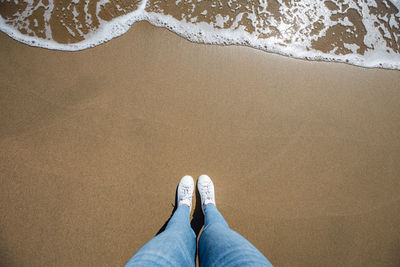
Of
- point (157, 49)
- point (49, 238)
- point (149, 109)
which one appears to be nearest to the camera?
point (49, 238)

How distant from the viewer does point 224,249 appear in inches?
39.8

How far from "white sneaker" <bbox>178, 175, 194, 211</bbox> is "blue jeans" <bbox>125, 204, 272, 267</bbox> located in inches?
10.1

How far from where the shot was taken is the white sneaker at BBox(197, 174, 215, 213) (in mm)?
1548

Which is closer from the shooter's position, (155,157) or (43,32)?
(155,157)

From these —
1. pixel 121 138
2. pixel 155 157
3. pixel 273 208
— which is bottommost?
pixel 273 208

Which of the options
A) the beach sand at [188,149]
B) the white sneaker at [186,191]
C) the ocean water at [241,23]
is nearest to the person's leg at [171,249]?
the white sneaker at [186,191]

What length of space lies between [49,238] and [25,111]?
108cm

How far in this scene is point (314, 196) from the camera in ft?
5.37

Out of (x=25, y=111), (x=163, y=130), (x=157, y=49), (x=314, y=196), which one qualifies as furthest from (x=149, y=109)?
(x=314, y=196)

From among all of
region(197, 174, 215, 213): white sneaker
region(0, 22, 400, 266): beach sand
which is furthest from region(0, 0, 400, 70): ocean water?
region(197, 174, 215, 213): white sneaker

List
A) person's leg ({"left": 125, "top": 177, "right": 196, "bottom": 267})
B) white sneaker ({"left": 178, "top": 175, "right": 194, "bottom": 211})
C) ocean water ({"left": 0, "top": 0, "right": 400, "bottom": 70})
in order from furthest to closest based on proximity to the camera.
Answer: ocean water ({"left": 0, "top": 0, "right": 400, "bottom": 70}) → white sneaker ({"left": 178, "top": 175, "right": 194, "bottom": 211}) → person's leg ({"left": 125, "top": 177, "right": 196, "bottom": 267})

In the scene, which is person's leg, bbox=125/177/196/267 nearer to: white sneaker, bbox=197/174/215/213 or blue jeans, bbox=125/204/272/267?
blue jeans, bbox=125/204/272/267

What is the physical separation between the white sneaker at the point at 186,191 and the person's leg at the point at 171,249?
0.63 feet

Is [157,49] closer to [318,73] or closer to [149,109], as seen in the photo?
[149,109]
